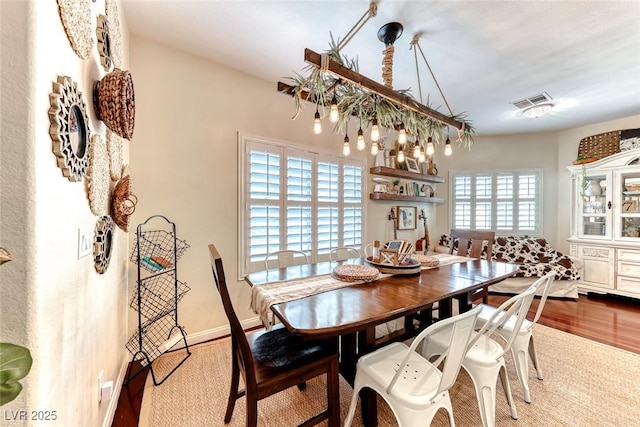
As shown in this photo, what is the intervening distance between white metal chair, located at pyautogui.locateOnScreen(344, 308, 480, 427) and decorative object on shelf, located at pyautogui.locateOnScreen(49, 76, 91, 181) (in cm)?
153

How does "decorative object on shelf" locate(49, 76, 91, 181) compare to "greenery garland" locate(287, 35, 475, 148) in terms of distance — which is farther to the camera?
"greenery garland" locate(287, 35, 475, 148)

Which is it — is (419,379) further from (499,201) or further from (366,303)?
(499,201)

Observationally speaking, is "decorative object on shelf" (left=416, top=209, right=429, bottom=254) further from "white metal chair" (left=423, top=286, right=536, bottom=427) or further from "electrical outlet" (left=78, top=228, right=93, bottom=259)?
"electrical outlet" (left=78, top=228, right=93, bottom=259)

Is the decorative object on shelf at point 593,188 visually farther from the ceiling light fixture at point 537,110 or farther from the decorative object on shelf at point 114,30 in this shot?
the decorative object on shelf at point 114,30

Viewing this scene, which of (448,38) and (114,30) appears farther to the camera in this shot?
(448,38)

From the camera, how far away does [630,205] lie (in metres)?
3.66

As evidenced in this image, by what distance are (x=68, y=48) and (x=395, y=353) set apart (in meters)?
2.12

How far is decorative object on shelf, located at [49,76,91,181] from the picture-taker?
0.83m

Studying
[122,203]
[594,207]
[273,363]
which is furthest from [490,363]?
[594,207]

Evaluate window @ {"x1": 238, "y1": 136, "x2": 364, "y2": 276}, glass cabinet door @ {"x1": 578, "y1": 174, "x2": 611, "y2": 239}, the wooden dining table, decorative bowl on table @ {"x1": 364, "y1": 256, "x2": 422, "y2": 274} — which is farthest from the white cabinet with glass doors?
decorative bowl on table @ {"x1": 364, "y1": 256, "x2": 422, "y2": 274}

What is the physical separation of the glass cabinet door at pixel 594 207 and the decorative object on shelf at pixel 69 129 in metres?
6.05

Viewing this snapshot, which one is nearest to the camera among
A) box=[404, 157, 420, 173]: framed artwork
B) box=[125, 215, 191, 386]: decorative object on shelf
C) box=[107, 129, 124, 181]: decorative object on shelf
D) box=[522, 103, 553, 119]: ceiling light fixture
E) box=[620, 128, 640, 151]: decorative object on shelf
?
box=[107, 129, 124, 181]: decorative object on shelf

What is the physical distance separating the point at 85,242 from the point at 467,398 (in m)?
2.49

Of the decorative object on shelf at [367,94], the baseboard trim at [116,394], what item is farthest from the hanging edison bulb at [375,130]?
the baseboard trim at [116,394]
